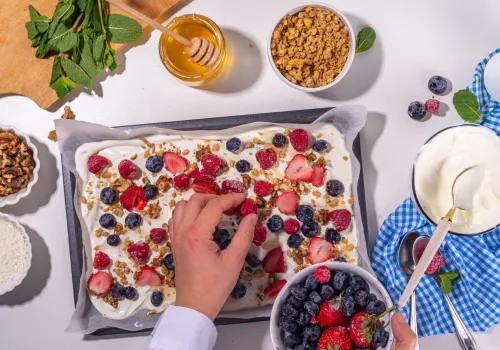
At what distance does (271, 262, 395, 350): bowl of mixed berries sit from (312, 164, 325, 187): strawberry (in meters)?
0.19

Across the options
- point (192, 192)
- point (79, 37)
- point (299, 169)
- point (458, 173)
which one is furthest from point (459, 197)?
point (79, 37)

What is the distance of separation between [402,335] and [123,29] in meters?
0.87

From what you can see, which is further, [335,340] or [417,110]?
[417,110]

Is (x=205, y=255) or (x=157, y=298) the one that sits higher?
(x=205, y=255)

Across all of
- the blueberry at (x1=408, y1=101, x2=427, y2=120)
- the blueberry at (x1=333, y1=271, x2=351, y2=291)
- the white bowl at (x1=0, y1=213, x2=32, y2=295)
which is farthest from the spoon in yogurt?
the white bowl at (x1=0, y1=213, x2=32, y2=295)

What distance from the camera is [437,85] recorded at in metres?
1.31

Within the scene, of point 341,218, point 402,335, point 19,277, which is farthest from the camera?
point 19,277

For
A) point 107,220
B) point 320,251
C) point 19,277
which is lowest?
point 19,277

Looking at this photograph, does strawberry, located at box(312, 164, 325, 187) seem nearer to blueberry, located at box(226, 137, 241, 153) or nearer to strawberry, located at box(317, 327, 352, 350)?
blueberry, located at box(226, 137, 241, 153)

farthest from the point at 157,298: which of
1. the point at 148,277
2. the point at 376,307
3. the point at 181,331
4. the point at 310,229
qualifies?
the point at 376,307

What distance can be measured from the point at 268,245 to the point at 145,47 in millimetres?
547

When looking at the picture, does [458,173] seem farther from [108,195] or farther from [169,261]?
[108,195]

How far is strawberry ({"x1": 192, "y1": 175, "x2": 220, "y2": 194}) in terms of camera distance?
1242mm

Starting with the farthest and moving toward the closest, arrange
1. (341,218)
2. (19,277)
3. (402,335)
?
(19,277) → (341,218) → (402,335)
